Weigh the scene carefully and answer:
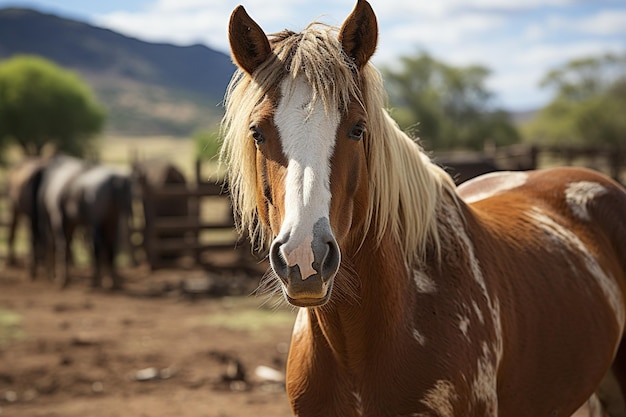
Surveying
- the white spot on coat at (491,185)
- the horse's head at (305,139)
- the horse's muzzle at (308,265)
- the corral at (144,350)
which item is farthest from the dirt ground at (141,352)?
the horse's muzzle at (308,265)

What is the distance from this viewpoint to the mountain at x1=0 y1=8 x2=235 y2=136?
183 inches

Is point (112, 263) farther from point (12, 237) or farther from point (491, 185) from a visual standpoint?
point (491, 185)

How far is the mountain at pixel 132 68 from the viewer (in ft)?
15.3

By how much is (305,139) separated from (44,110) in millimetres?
37028

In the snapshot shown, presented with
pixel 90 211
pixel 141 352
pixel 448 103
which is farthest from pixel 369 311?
pixel 448 103

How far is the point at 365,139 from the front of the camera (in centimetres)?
215

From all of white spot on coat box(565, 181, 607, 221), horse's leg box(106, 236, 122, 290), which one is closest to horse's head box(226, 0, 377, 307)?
→ white spot on coat box(565, 181, 607, 221)

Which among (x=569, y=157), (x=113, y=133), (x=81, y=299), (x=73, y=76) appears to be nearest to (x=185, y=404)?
(x=81, y=299)

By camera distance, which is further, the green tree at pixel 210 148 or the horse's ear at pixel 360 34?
the green tree at pixel 210 148

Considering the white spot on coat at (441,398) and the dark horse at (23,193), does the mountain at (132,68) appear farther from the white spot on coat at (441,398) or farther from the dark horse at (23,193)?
the dark horse at (23,193)

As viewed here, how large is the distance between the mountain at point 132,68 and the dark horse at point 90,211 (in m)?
2.05

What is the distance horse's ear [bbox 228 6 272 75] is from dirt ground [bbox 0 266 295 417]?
3199mm

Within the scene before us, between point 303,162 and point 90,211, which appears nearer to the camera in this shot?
point 303,162

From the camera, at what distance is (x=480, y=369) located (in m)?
2.22
